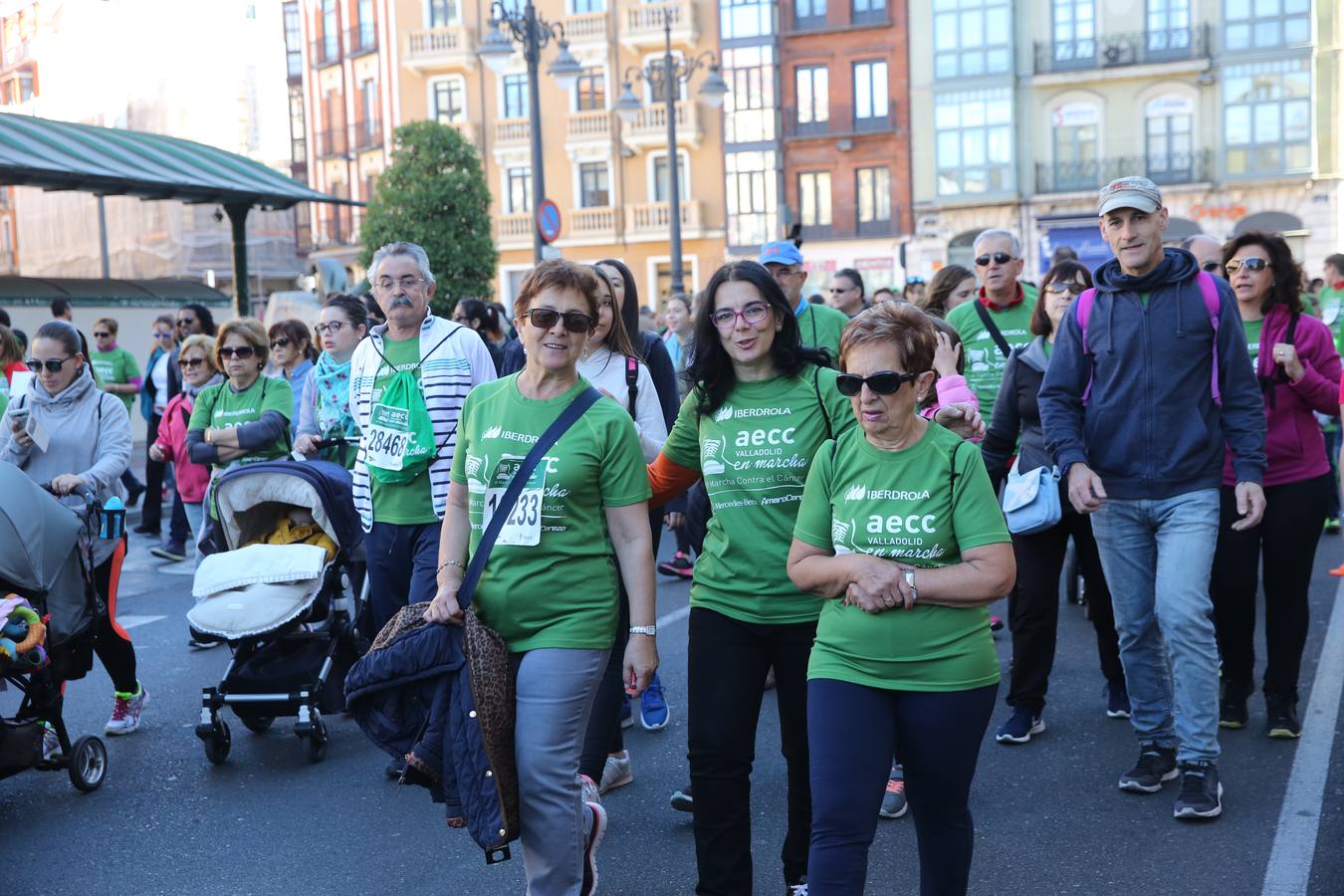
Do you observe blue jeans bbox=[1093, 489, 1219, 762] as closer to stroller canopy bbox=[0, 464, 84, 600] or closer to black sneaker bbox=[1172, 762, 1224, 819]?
black sneaker bbox=[1172, 762, 1224, 819]

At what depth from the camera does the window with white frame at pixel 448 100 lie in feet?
150

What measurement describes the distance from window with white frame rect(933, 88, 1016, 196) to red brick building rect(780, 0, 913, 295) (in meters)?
1.12

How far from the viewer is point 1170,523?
4.80m

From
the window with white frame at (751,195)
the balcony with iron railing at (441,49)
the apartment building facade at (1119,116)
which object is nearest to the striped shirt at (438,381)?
the apartment building facade at (1119,116)

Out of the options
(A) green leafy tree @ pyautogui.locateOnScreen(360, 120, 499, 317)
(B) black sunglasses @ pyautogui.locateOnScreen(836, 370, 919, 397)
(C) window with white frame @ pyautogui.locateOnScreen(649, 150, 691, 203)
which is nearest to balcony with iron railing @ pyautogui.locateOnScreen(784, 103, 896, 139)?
(C) window with white frame @ pyautogui.locateOnScreen(649, 150, 691, 203)

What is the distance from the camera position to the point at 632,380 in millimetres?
5270

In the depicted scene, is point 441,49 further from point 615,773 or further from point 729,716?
point 729,716

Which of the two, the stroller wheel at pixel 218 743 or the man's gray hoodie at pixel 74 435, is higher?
the man's gray hoodie at pixel 74 435

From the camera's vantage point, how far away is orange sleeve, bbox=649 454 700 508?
4.25 metres

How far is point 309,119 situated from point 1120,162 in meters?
29.7

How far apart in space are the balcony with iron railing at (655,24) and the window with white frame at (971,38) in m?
7.35

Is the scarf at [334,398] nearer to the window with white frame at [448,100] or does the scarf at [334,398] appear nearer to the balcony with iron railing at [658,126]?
the balcony with iron railing at [658,126]

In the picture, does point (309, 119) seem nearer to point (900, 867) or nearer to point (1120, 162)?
point (1120, 162)

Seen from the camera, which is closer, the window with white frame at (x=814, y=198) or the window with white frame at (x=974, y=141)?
the window with white frame at (x=974, y=141)
